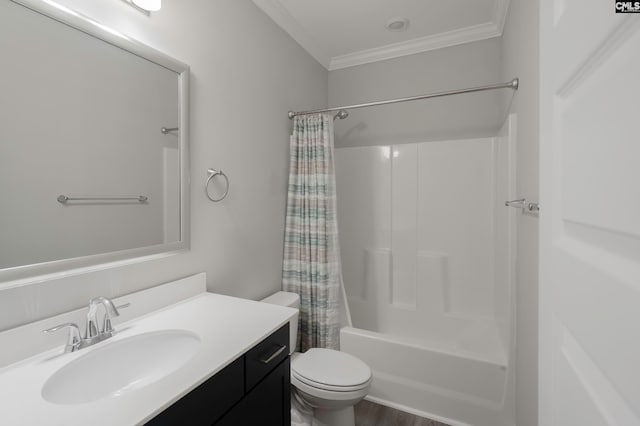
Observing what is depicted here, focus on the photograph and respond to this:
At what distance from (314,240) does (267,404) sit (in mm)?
1134

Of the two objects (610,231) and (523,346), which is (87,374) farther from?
(523,346)

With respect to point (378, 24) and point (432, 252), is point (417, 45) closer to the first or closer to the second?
point (378, 24)

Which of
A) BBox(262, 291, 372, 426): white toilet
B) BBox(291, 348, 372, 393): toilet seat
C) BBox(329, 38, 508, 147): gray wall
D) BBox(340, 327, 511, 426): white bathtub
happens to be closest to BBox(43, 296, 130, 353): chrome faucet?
BBox(262, 291, 372, 426): white toilet

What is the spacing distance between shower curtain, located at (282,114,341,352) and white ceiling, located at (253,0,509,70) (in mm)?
724

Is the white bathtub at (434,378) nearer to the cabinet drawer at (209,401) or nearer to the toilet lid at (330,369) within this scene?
the toilet lid at (330,369)

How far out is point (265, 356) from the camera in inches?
41.5

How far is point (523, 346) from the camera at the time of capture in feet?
4.77

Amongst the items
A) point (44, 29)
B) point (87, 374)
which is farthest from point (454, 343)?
point (44, 29)

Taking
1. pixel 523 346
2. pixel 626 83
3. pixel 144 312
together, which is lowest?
pixel 523 346

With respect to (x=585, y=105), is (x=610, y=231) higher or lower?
lower

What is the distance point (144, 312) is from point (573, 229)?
1383 mm

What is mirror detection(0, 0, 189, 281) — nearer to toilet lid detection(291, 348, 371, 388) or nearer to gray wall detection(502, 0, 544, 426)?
toilet lid detection(291, 348, 371, 388)

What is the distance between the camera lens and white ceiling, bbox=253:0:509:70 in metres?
2.01

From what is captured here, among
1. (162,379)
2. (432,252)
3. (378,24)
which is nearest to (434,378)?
(432,252)
